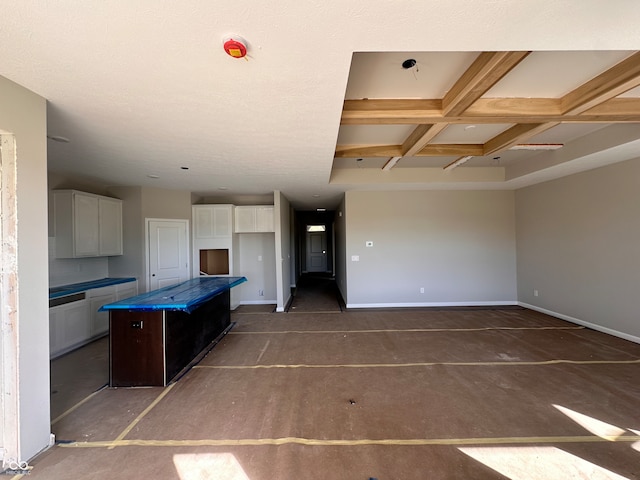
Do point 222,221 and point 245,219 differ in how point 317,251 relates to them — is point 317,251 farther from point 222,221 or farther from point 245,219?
point 222,221

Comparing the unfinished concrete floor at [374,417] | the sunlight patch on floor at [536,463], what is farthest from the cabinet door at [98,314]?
the sunlight patch on floor at [536,463]

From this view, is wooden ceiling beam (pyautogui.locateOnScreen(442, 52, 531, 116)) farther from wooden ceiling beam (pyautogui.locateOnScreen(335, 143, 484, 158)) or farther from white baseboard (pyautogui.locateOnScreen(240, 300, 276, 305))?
white baseboard (pyautogui.locateOnScreen(240, 300, 276, 305))

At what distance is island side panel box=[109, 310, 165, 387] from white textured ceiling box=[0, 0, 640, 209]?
1842mm

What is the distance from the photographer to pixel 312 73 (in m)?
1.63

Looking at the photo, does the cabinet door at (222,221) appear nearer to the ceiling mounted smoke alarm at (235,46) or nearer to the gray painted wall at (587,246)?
the ceiling mounted smoke alarm at (235,46)

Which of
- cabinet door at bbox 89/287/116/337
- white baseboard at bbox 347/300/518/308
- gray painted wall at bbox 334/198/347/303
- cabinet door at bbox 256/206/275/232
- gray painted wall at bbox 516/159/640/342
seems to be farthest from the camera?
gray painted wall at bbox 334/198/347/303

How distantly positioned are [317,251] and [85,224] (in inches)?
369

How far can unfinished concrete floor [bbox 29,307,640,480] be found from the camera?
1.71 m

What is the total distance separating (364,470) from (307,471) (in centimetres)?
36

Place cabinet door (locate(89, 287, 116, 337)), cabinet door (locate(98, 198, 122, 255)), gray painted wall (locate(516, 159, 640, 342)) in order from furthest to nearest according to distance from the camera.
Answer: cabinet door (locate(98, 198, 122, 255)) < cabinet door (locate(89, 287, 116, 337)) < gray painted wall (locate(516, 159, 640, 342))

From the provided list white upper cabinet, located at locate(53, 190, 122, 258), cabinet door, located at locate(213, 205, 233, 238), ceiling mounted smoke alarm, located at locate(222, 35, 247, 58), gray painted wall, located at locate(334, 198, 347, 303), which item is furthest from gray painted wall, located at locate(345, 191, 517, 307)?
ceiling mounted smoke alarm, located at locate(222, 35, 247, 58)

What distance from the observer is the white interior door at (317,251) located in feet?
41.5

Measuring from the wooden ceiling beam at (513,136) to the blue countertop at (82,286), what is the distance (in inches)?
237

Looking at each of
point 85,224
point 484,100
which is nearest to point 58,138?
point 85,224
